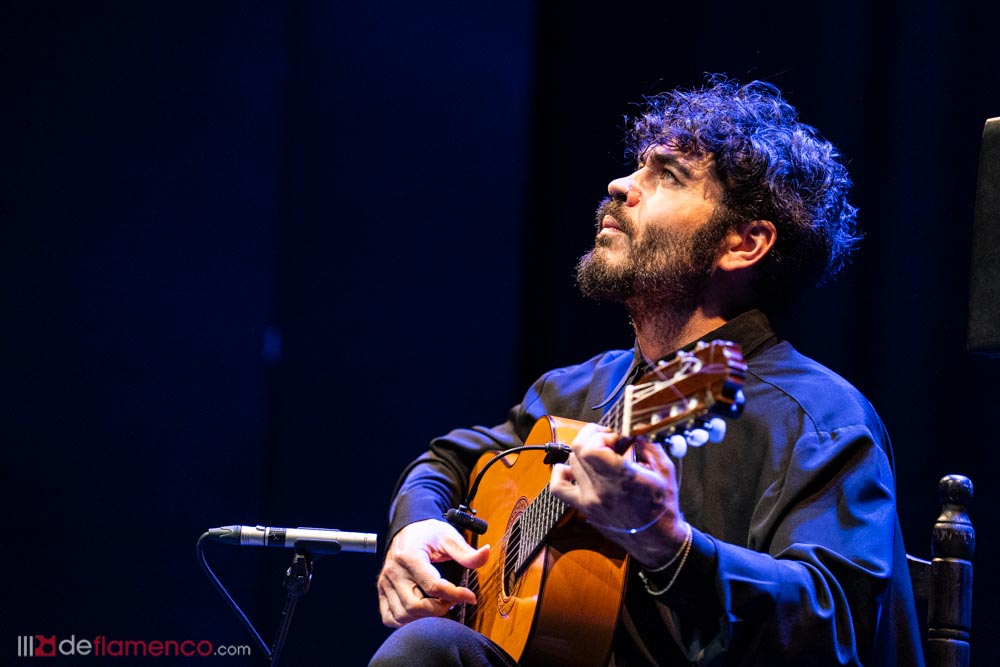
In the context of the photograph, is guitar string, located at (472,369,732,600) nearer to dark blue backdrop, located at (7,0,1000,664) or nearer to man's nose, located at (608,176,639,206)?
man's nose, located at (608,176,639,206)

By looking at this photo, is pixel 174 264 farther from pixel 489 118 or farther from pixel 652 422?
pixel 652 422

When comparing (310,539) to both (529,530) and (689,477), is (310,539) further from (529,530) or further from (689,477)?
(689,477)

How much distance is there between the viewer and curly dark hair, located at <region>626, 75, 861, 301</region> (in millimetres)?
2367

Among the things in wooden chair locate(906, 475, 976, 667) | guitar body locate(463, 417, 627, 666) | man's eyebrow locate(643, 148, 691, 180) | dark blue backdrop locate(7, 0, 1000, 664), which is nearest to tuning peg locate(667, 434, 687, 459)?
guitar body locate(463, 417, 627, 666)

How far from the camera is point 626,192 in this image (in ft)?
7.88

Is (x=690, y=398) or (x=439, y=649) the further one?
(x=439, y=649)

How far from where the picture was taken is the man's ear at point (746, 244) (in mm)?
2322

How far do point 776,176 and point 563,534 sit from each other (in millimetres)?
1051

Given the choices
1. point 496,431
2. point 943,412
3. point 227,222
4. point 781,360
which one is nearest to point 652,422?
point 781,360

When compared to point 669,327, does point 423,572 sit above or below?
below

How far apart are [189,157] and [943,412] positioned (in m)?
2.27

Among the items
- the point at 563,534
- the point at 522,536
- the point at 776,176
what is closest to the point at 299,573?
the point at 522,536

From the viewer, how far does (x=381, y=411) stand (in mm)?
3309

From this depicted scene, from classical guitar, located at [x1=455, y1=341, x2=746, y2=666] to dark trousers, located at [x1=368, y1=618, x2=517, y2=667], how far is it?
0.07 metres
